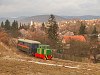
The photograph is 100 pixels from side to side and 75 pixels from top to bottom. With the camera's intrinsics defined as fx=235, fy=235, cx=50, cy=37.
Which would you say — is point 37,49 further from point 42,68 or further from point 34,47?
point 42,68

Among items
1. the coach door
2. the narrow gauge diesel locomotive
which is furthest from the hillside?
the coach door

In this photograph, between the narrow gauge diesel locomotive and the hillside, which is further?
the narrow gauge diesel locomotive

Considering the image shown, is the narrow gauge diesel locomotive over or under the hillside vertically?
under

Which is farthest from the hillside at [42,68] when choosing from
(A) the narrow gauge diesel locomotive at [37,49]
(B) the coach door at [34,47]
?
(B) the coach door at [34,47]

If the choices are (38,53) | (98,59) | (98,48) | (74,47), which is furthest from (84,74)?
(74,47)

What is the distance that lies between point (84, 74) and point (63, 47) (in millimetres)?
52772

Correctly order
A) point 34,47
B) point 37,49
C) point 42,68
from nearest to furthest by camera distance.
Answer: point 42,68 → point 37,49 → point 34,47

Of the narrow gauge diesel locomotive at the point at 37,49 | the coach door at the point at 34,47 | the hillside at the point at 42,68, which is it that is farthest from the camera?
the coach door at the point at 34,47

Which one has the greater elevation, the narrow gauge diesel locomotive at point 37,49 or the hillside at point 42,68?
the hillside at point 42,68

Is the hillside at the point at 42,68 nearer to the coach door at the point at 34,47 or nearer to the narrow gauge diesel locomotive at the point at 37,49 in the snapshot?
the narrow gauge diesel locomotive at the point at 37,49

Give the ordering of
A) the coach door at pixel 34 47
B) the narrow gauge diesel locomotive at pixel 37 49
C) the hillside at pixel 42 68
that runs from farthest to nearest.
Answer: the coach door at pixel 34 47 < the narrow gauge diesel locomotive at pixel 37 49 < the hillside at pixel 42 68

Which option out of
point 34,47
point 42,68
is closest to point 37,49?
point 34,47

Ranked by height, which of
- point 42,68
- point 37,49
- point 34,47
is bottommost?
point 37,49

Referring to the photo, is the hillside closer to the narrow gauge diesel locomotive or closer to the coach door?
the narrow gauge diesel locomotive
